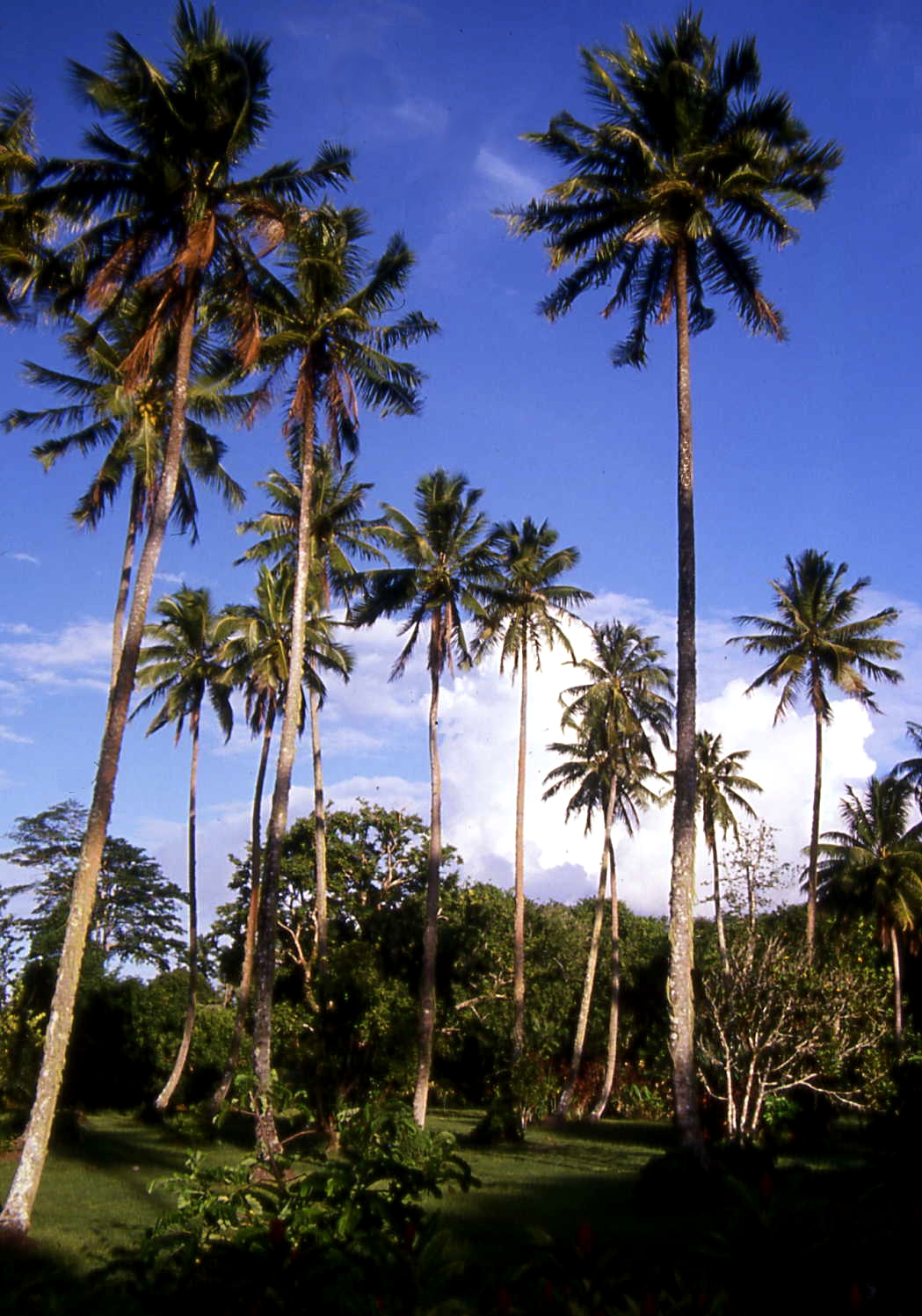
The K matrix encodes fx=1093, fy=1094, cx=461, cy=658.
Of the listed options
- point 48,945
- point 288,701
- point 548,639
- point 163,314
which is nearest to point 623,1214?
point 288,701

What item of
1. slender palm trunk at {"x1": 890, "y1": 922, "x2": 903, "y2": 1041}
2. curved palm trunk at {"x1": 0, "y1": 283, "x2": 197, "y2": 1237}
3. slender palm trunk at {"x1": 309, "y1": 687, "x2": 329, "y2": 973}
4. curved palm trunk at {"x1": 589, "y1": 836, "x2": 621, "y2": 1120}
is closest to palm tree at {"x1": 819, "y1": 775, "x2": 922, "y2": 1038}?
slender palm trunk at {"x1": 890, "y1": 922, "x2": 903, "y2": 1041}

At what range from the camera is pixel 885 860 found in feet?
135

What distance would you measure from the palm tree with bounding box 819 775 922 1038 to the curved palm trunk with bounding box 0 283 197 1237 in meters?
31.4

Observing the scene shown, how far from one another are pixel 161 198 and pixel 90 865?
33.5 ft

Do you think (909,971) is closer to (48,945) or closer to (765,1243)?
(48,945)

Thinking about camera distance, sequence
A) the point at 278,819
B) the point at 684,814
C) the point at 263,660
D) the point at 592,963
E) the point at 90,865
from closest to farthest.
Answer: the point at 90,865
the point at 684,814
the point at 278,819
the point at 263,660
the point at 592,963

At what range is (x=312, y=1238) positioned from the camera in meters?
4.93

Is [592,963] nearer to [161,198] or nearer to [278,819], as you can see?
[278,819]

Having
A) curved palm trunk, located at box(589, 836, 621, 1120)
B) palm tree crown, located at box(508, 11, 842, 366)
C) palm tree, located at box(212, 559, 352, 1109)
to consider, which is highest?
palm tree crown, located at box(508, 11, 842, 366)

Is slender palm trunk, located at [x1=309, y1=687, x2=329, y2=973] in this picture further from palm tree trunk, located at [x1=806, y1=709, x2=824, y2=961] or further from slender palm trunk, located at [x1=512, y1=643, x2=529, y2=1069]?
palm tree trunk, located at [x1=806, y1=709, x2=824, y2=961]

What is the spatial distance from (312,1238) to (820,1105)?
31.8 m

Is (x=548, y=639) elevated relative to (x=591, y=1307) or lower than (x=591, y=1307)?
elevated

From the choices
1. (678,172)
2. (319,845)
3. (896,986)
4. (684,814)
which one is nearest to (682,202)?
(678,172)

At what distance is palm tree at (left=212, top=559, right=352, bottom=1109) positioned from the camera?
101ft
